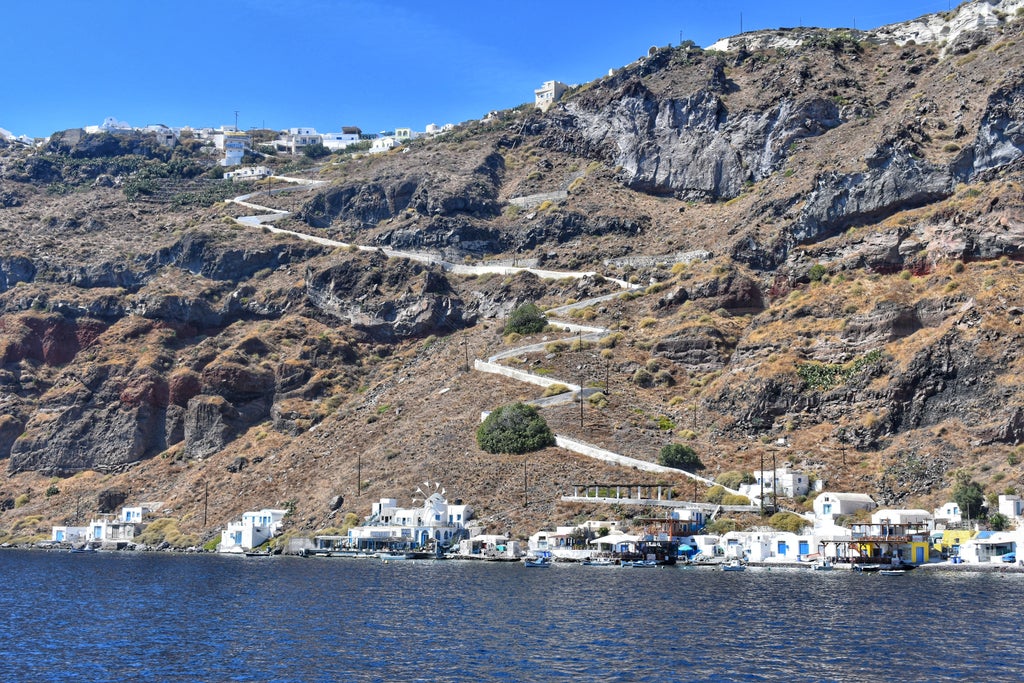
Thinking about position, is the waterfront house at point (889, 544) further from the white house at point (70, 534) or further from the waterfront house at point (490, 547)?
the white house at point (70, 534)

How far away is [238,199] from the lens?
619ft

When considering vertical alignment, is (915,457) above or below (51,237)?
below

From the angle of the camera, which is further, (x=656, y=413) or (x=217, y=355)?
(x=217, y=355)

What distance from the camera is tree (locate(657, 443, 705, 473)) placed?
93750mm

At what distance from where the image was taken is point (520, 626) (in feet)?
178

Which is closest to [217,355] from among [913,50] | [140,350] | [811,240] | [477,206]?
[140,350]

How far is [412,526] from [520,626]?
143ft

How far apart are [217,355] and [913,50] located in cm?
10501

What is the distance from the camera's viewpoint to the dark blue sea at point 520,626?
43.9 m

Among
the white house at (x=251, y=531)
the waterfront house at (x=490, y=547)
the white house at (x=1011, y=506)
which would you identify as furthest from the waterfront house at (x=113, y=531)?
the white house at (x=1011, y=506)

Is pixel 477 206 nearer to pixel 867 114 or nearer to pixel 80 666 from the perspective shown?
pixel 867 114

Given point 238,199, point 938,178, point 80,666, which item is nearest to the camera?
point 80,666

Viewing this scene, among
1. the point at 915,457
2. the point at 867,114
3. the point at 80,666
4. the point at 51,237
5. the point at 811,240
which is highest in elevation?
the point at 867,114

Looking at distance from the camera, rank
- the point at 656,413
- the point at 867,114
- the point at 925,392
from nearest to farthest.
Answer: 1. the point at 925,392
2. the point at 656,413
3. the point at 867,114
